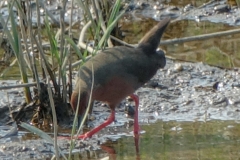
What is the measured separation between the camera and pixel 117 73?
5910 mm

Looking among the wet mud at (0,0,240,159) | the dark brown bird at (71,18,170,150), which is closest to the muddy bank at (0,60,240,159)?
the wet mud at (0,0,240,159)

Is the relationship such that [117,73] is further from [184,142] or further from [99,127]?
[184,142]

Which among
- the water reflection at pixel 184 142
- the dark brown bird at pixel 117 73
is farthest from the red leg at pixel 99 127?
the water reflection at pixel 184 142

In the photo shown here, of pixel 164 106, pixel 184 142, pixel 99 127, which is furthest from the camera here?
pixel 164 106

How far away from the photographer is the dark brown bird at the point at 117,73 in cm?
579

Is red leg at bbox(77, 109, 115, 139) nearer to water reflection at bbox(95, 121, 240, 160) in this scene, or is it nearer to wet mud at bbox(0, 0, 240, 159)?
wet mud at bbox(0, 0, 240, 159)

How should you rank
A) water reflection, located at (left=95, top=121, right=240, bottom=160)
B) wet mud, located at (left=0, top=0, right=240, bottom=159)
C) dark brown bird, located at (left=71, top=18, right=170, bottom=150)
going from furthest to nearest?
dark brown bird, located at (left=71, top=18, right=170, bottom=150) → wet mud, located at (left=0, top=0, right=240, bottom=159) → water reflection, located at (left=95, top=121, right=240, bottom=160)

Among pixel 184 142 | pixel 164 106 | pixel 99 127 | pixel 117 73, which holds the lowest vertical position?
pixel 184 142

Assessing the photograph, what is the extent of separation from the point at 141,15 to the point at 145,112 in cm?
385

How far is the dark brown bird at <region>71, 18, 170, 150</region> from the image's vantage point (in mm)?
5785

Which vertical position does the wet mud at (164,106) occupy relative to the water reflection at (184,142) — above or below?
above

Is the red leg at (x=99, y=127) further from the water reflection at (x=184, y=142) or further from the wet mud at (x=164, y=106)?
the water reflection at (x=184, y=142)

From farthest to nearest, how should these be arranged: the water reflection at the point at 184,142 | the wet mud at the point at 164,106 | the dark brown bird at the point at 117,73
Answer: the dark brown bird at the point at 117,73 < the wet mud at the point at 164,106 < the water reflection at the point at 184,142

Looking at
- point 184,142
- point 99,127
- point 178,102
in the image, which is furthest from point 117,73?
point 178,102
